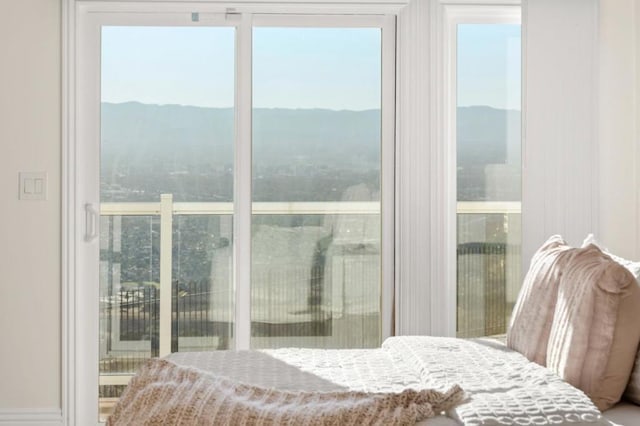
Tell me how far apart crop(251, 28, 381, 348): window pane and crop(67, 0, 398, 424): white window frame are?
50 mm

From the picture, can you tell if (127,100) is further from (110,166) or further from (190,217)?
(190,217)

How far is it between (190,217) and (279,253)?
17.9 inches

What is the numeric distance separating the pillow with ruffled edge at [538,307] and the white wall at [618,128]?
1006 millimetres

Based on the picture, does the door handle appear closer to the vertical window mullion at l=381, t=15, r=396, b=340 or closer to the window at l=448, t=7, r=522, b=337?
the vertical window mullion at l=381, t=15, r=396, b=340

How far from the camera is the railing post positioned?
367cm

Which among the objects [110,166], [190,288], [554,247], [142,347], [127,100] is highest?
[127,100]

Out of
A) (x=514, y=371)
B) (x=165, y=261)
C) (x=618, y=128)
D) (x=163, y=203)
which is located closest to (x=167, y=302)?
(x=165, y=261)

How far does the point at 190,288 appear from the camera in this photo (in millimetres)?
3682

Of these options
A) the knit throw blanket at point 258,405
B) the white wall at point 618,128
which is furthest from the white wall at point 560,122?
the knit throw blanket at point 258,405

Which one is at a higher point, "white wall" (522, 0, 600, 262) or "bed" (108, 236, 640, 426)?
"white wall" (522, 0, 600, 262)

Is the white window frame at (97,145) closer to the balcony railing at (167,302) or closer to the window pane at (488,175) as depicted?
the balcony railing at (167,302)
